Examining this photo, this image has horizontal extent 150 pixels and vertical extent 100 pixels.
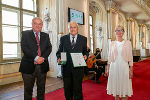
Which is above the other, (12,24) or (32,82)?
(12,24)

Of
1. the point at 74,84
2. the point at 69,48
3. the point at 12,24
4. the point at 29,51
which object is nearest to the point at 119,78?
the point at 74,84

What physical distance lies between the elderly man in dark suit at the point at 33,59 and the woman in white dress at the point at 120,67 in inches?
43.8

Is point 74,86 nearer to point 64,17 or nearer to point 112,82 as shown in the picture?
point 112,82

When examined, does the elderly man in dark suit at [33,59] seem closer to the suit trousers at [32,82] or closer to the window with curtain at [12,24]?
the suit trousers at [32,82]

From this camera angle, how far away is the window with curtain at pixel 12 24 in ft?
15.6

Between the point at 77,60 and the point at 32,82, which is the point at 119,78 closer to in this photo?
the point at 77,60

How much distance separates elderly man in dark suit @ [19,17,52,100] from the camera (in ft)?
6.40

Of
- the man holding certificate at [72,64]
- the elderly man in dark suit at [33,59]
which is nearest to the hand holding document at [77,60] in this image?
the man holding certificate at [72,64]

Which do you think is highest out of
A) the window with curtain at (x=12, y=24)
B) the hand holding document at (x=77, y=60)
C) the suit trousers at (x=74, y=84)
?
the window with curtain at (x=12, y=24)

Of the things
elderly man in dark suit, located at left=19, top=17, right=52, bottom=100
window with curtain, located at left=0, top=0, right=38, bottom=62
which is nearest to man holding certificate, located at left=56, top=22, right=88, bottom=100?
elderly man in dark suit, located at left=19, top=17, right=52, bottom=100

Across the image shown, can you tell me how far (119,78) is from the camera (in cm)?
229

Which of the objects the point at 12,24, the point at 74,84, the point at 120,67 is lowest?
the point at 74,84

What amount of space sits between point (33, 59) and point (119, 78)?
4.59 ft

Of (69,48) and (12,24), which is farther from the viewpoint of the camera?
(12,24)
